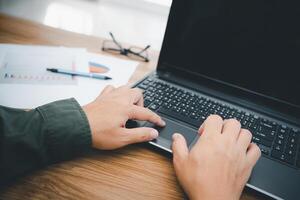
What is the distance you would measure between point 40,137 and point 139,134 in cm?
18

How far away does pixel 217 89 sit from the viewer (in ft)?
2.67

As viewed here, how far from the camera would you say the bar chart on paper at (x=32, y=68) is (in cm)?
76

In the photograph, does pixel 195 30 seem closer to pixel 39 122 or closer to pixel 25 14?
pixel 39 122

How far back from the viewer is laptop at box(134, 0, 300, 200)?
26.2 inches

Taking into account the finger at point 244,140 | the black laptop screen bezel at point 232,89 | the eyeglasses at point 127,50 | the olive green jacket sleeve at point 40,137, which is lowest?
the olive green jacket sleeve at point 40,137

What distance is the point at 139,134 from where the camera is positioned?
57 centimetres

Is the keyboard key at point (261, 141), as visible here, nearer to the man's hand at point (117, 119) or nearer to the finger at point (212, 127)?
the finger at point (212, 127)

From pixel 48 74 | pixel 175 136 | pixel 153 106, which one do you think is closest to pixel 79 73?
pixel 48 74

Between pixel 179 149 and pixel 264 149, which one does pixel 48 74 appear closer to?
pixel 179 149

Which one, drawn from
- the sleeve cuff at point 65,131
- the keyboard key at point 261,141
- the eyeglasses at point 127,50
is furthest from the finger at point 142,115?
the eyeglasses at point 127,50

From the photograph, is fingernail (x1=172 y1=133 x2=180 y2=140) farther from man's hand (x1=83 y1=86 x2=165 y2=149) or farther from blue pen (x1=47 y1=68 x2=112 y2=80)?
blue pen (x1=47 y1=68 x2=112 y2=80)

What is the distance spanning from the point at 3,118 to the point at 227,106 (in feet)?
1.68

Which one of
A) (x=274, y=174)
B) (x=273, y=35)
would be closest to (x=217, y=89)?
(x=273, y=35)

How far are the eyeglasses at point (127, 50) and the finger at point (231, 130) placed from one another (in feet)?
1.66
